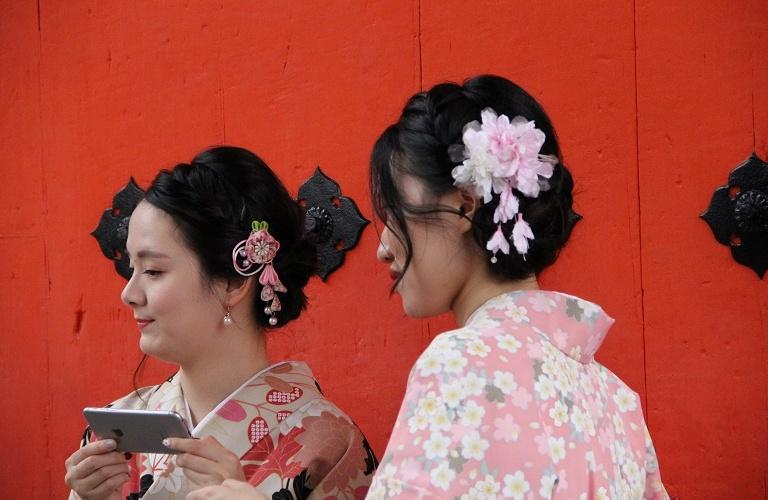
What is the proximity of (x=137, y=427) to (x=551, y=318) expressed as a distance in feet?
2.57

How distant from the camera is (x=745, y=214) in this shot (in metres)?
2.12

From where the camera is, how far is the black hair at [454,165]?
1503mm

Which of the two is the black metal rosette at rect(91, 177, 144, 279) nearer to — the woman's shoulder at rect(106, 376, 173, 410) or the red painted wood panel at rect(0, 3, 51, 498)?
the red painted wood panel at rect(0, 3, 51, 498)

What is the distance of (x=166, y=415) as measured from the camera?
1.68m

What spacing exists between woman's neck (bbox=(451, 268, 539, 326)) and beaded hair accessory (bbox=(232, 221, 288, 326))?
0.60 metres

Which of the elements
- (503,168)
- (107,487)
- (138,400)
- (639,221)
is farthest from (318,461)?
(639,221)

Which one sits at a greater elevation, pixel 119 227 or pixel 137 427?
pixel 119 227

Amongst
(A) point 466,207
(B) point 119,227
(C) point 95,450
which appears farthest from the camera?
(B) point 119,227

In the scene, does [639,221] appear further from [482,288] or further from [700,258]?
[482,288]

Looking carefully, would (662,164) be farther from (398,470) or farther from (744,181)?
(398,470)

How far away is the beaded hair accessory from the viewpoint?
6.57 ft

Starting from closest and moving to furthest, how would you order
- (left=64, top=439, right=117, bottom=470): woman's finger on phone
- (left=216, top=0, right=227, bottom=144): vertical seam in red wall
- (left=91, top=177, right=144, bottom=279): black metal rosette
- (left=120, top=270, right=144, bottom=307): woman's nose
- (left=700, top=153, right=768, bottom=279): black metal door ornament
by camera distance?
(left=64, top=439, right=117, bottom=470): woman's finger on phone, (left=120, top=270, right=144, bottom=307): woman's nose, (left=700, top=153, right=768, bottom=279): black metal door ornament, (left=216, top=0, right=227, bottom=144): vertical seam in red wall, (left=91, top=177, right=144, bottom=279): black metal rosette

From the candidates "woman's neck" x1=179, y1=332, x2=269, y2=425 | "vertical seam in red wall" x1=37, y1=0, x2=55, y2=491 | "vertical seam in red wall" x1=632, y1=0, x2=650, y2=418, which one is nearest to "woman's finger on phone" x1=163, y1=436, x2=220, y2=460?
"woman's neck" x1=179, y1=332, x2=269, y2=425

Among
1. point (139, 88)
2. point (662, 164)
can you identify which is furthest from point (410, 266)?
point (139, 88)
